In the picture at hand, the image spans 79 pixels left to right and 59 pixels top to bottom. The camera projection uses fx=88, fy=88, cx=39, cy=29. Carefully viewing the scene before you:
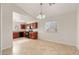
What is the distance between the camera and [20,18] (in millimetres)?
3014

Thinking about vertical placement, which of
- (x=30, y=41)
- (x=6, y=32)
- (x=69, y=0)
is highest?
(x=69, y=0)

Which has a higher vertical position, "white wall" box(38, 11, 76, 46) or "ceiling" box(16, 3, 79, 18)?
"ceiling" box(16, 3, 79, 18)

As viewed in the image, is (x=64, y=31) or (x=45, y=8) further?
(x=64, y=31)

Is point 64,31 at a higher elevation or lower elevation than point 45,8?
lower

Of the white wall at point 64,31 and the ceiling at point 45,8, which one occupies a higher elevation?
the ceiling at point 45,8

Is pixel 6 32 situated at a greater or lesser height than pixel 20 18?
lesser

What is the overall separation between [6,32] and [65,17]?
209 cm

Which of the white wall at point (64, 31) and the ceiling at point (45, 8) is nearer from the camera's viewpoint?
the ceiling at point (45, 8)

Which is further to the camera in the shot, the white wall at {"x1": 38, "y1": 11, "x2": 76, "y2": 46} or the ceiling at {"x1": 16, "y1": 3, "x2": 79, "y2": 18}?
the white wall at {"x1": 38, "y1": 11, "x2": 76, "y2": 46}
